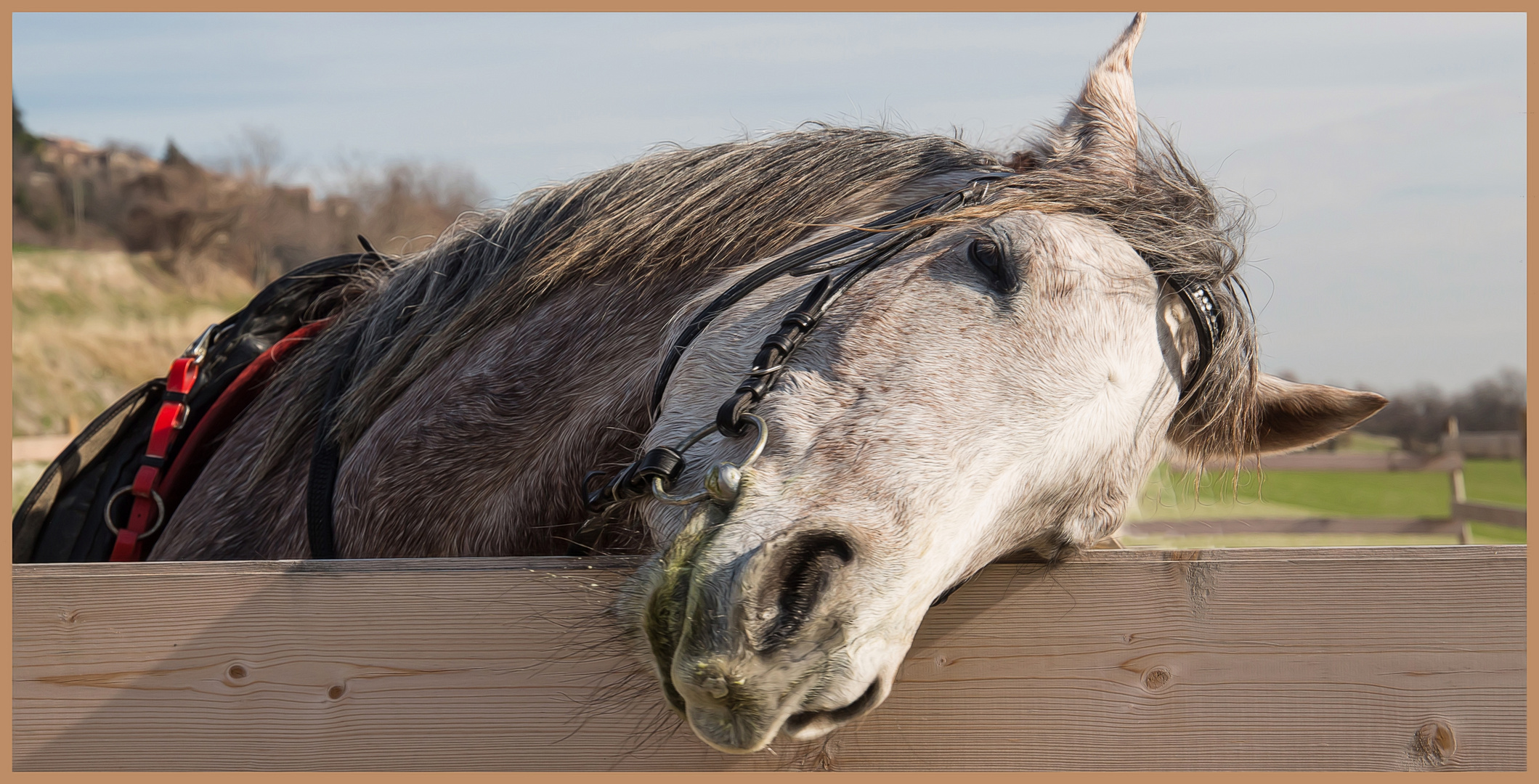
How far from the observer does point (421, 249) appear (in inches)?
95.1

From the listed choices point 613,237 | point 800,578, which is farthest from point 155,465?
point 800,578

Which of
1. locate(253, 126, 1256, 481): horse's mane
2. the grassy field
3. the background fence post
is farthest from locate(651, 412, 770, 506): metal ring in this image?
the background fence post

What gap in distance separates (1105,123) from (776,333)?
962 millimetres

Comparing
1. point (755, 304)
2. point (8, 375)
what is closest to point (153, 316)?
point (8, 375)

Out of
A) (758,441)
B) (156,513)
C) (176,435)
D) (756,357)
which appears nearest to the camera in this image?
(758,441)

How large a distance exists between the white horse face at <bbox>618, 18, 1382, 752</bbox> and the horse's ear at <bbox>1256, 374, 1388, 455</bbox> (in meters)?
0.49

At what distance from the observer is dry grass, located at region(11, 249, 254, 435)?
913 inches

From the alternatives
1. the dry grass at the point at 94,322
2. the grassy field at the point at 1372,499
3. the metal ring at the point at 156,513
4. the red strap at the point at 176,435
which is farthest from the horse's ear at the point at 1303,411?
the dry grass at the point at 94,322

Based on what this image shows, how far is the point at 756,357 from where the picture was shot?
1401mm

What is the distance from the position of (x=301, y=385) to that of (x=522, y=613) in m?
1.15

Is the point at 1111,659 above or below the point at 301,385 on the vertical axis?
below

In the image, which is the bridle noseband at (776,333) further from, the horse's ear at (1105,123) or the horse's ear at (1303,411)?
the horse's ear at (1303,411)

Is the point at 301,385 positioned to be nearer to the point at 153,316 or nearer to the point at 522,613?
the point at 522,613

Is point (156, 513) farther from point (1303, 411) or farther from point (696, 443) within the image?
point (1303, 411)
